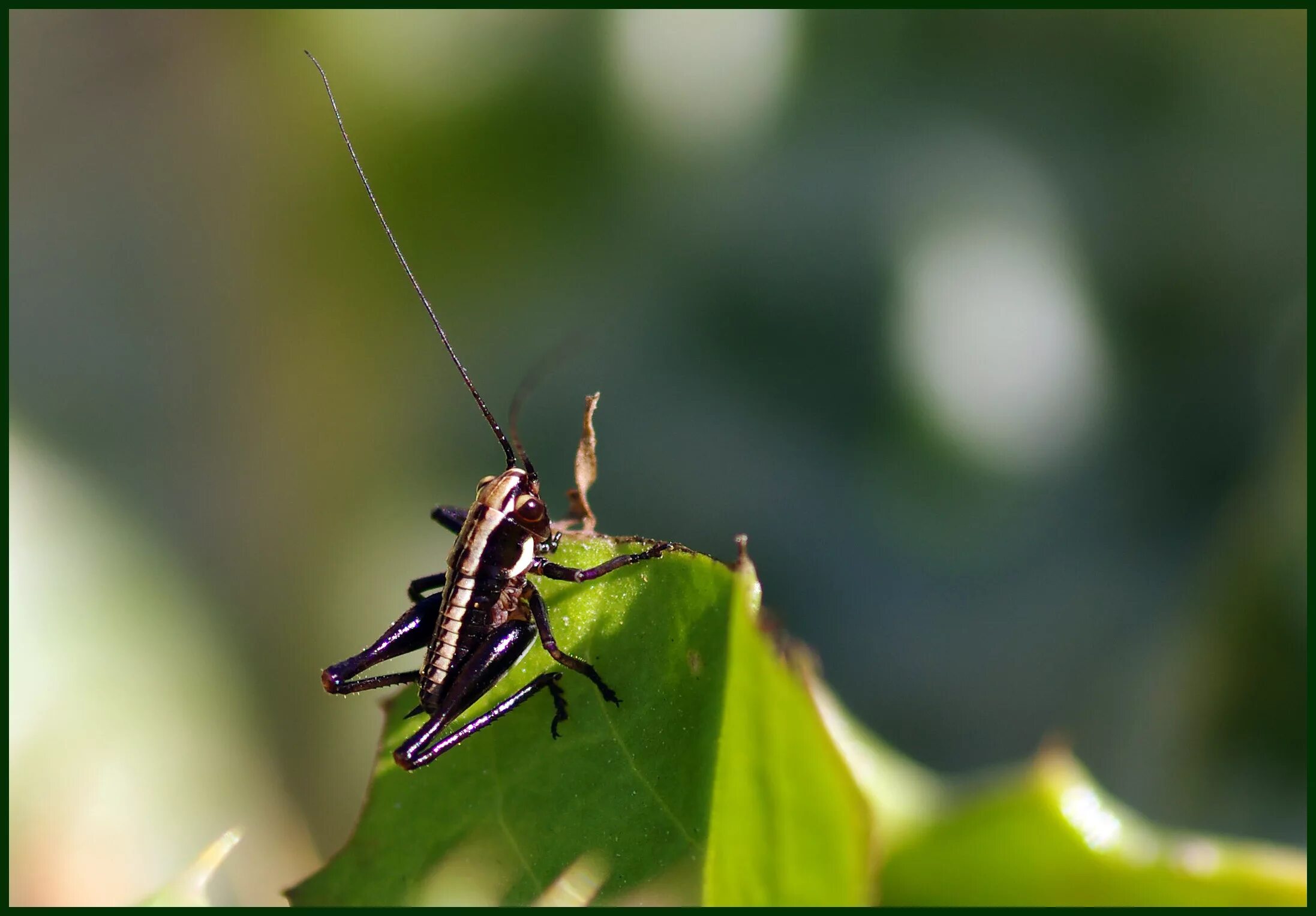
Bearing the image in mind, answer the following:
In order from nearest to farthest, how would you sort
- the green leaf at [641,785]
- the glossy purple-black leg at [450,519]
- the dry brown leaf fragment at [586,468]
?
the green leaf at [641,785] < the dry brown leaf fragment at [586,468] < the glossy purple-black leg at [450,519]

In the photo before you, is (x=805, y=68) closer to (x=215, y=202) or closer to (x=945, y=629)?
(x=945, y=629)

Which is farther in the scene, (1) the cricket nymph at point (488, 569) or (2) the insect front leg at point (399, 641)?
(2) the insect front leg at point (399, 641)

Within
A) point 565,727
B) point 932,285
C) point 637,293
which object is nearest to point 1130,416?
point 932,285

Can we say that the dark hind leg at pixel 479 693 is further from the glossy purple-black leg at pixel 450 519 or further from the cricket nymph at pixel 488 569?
the glossy purple-black leg at pixel 450 519

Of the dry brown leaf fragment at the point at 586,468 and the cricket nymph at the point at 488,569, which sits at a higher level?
the dry brown leaf fragment at the point at 586,468

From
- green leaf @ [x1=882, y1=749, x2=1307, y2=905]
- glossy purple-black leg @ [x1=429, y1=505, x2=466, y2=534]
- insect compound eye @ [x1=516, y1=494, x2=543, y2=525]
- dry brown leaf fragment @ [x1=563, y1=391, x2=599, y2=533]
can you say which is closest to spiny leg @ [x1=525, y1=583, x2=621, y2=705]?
dry brown leaf fragment @ [x1=563, y1=391, x2=599, y2=533]

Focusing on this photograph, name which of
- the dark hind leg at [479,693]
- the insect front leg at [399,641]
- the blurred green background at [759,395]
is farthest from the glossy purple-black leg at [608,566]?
the blurred green background at [759,395]

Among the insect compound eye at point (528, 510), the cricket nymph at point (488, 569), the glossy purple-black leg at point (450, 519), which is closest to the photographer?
the cricket nymph at point (488, 569)
